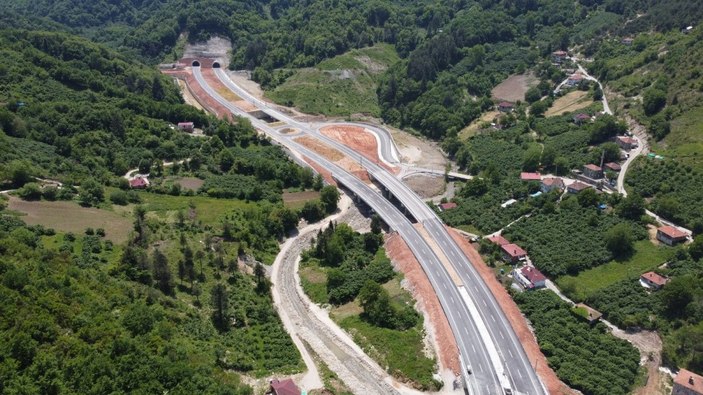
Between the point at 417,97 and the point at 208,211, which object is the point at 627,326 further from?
the point at 417,97

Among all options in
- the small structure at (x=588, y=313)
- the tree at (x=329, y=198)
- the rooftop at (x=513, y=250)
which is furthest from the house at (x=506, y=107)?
the small structure at (x=588, y=313)

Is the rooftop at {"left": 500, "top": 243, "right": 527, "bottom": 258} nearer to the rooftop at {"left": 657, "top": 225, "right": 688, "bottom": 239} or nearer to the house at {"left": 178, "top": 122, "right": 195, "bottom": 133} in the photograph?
the rooftop at {"left": 657, "top": 225, "right": 688, "bottom": 239}

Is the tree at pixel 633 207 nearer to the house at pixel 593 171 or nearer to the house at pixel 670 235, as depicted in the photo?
the house at pixel 670 235

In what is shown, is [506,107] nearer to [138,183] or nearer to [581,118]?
[581,118]

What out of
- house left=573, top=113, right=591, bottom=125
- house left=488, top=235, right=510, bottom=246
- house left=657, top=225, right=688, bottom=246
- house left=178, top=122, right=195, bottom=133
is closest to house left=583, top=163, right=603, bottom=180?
house left=657, top=225, right=688, bottom=246

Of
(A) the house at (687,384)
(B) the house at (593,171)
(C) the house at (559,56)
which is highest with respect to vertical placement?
(C) the house at (559,56)

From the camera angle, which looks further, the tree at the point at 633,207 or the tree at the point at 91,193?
the tree at the point at 633,207
